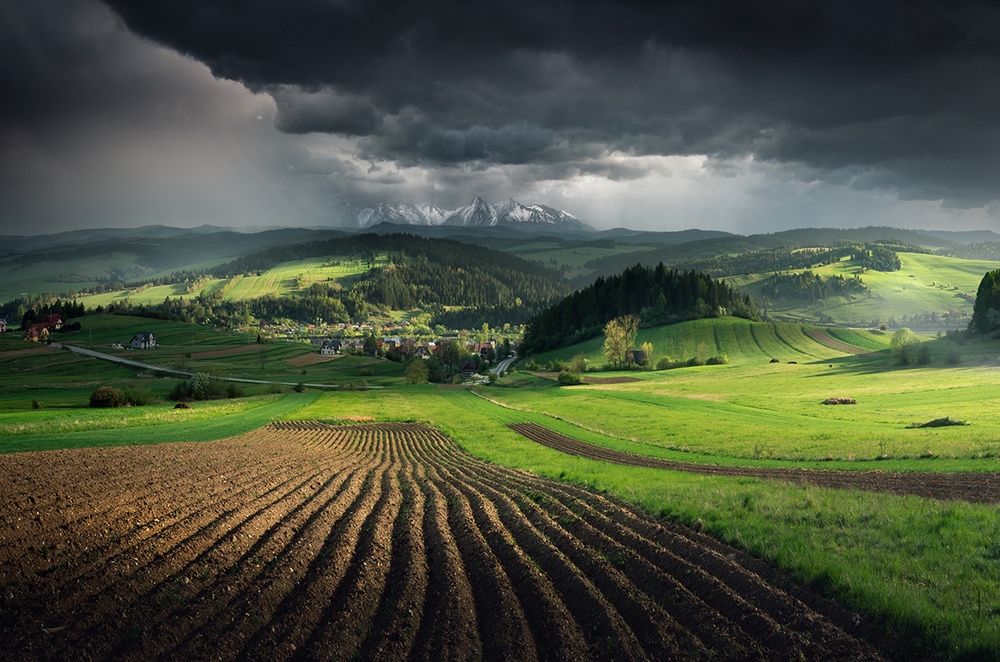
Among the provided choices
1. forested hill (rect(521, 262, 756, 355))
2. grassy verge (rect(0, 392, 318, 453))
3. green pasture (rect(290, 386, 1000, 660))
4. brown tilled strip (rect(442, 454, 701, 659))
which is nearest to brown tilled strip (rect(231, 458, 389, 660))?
brown tilled strip (rect(442, 454, 701, 659))

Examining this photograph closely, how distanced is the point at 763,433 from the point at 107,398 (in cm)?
6736

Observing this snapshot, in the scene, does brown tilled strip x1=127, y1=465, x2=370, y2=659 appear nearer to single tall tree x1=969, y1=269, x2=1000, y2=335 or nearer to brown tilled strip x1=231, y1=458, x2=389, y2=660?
brown tilled strip x1=231, y1=458, x2=389, y2=660

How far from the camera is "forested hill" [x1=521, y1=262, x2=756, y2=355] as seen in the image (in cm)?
14412

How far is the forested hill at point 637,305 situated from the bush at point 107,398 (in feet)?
352

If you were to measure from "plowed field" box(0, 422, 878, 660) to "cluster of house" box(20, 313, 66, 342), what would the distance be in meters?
147

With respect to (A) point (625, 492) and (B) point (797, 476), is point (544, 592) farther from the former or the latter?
(B) point (797, 476)

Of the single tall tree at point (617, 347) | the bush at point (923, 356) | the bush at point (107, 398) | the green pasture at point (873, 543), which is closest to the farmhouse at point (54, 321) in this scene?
the bush at point (107, 398)

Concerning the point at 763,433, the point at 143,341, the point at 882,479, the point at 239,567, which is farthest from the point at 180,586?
the point at 143,341

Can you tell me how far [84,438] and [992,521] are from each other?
142 ft

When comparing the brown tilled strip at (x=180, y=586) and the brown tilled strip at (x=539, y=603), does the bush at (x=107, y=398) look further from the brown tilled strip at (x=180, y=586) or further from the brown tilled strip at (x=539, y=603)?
the brown tilled strip at (x=539, y=603)

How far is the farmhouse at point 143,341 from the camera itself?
133 m

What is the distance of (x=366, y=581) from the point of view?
10.4 meters

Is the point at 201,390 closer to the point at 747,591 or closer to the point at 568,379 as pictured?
the point at 568,379

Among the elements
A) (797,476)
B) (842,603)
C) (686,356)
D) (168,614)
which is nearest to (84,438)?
(168,614)
